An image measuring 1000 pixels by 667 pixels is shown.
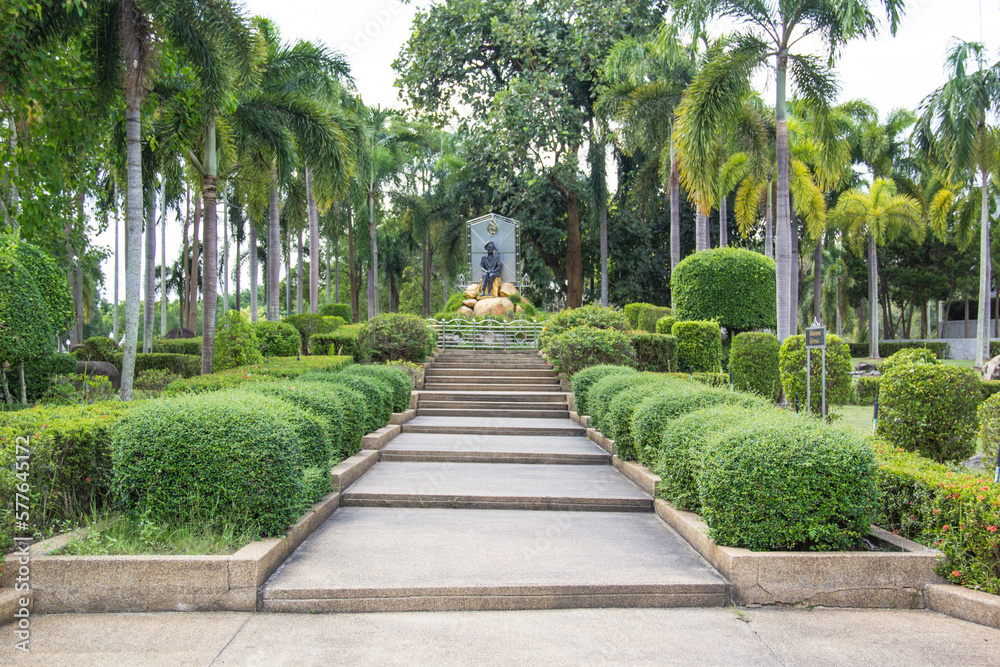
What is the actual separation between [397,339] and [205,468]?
459 inches

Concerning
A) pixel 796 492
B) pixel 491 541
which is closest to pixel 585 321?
pixel 491 541

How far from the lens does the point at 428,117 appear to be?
1173 inches

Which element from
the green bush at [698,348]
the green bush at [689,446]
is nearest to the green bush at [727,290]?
the green bush at [698,348]

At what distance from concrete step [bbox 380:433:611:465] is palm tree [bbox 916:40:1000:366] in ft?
71.3

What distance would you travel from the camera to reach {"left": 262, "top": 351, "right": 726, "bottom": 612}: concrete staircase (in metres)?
4.28

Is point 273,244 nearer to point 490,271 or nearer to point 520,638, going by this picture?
point 490,271

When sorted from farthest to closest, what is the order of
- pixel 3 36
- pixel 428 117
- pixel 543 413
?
pixel 428 117 < pixel 543 413 < pixel 3 36

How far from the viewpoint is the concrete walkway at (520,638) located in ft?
11.5

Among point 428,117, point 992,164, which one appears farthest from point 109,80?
point 992,164

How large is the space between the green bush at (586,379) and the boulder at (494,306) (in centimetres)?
1364

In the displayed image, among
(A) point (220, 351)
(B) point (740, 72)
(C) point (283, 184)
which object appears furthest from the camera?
(C) point (283, 184)

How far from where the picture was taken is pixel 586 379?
11734mm

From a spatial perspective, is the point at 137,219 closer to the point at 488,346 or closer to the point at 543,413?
the point at 543,413

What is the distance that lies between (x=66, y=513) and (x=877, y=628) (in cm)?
582
